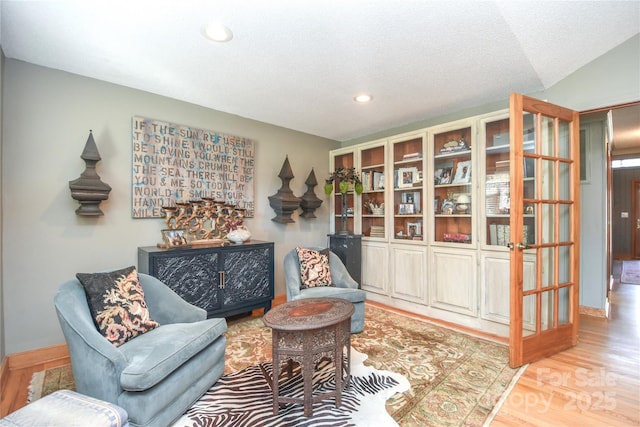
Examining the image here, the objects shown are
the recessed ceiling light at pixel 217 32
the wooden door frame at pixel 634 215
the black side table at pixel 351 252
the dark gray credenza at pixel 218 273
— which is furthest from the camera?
the wooden door frame at pixel 634 215

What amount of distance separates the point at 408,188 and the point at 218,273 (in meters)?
2.47

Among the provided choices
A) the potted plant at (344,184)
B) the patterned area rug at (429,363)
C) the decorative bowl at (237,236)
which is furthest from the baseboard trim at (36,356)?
the potted plant at (344,184)

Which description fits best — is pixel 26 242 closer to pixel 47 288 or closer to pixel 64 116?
pixel 47 288

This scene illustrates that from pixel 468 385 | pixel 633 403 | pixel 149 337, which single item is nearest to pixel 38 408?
pixel 149 337

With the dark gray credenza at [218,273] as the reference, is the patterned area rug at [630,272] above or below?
below

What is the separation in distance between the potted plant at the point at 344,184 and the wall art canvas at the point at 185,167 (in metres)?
1.24

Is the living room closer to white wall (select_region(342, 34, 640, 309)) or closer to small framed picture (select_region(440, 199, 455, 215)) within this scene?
white wall (select_region(342, 34, 640, 309))

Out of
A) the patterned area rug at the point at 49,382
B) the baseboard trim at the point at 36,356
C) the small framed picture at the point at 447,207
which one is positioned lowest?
the patterned area rug at the point at 49,382

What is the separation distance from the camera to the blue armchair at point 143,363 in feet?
4.89

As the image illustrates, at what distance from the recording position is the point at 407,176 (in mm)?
3799

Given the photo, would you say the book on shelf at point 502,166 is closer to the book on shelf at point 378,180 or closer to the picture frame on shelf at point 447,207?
the picture frame on shelf at point 447,207

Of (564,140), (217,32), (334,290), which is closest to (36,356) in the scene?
(334,290)

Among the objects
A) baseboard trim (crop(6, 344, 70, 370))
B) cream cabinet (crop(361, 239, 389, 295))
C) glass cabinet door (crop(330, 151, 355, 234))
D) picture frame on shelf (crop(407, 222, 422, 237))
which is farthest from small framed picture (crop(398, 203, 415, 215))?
baseboard trim (crop(6, 344, 70, 370))

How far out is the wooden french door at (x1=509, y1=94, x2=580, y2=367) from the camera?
7.62 feet
